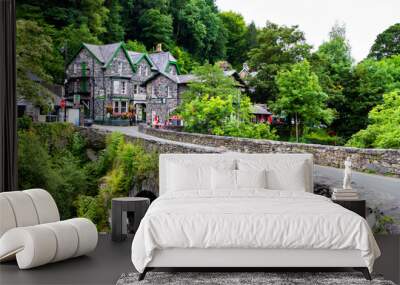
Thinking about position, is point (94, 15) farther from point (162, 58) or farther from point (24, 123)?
point (24, 123)

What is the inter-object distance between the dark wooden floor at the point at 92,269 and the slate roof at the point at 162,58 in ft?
9.40

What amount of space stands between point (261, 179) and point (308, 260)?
66.9 inches

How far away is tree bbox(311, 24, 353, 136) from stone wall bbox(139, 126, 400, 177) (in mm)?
398

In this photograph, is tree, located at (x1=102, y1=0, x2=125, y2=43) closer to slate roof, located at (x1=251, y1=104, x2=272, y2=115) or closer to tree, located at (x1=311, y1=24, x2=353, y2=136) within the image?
slate roof, located at (x1=251, y1=104, x2=272, y2=115)

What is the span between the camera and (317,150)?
7652mm

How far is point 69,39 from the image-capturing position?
8008mm

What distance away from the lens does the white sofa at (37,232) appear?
5.20 meters

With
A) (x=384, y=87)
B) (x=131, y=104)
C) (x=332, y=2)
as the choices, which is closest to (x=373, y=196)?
(x=384, y=87)

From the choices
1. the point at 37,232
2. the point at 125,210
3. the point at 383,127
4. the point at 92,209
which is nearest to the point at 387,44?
the point at 383,127

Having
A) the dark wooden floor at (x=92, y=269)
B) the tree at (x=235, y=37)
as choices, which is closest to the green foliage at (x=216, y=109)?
the tree at (x=235, y=37)

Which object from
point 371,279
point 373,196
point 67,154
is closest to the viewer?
point 371,279

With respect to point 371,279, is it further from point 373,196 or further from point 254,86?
point 254,86

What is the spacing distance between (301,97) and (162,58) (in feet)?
6.56

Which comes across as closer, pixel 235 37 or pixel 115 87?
pixel 235 37
